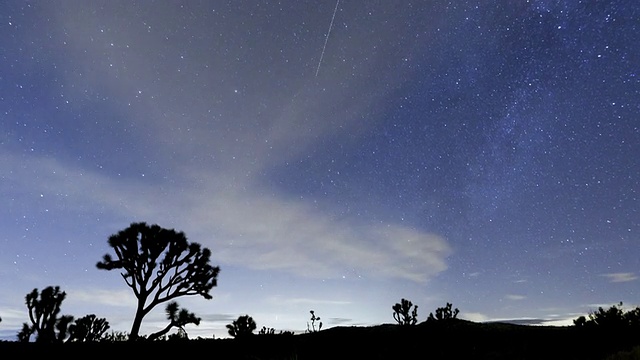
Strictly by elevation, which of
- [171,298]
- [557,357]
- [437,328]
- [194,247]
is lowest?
[557,357]

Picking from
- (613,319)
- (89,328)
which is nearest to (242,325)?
(89,328)

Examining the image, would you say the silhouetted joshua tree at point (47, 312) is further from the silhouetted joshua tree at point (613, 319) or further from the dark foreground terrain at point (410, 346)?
the silhouetted joshua tree at point (613, 319)

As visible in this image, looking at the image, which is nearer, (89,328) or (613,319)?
A: (613,319)

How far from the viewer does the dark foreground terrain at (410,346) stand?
12273 mm

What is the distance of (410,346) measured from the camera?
13.0 m

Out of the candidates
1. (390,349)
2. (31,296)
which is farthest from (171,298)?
(390,349)

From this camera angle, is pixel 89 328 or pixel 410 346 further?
pixel 89 328

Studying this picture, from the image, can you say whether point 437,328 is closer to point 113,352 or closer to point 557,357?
point 557,357

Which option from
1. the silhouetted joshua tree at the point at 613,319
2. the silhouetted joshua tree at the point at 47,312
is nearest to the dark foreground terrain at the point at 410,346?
the silhouetted joshua tree at the point at 613,319

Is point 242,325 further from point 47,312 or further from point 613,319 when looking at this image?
point 613,319

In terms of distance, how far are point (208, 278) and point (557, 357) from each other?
18.2m

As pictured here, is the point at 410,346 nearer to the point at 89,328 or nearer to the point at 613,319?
the point at 613,319

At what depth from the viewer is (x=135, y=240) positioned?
904 inches

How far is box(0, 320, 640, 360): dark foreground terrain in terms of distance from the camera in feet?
40.3
